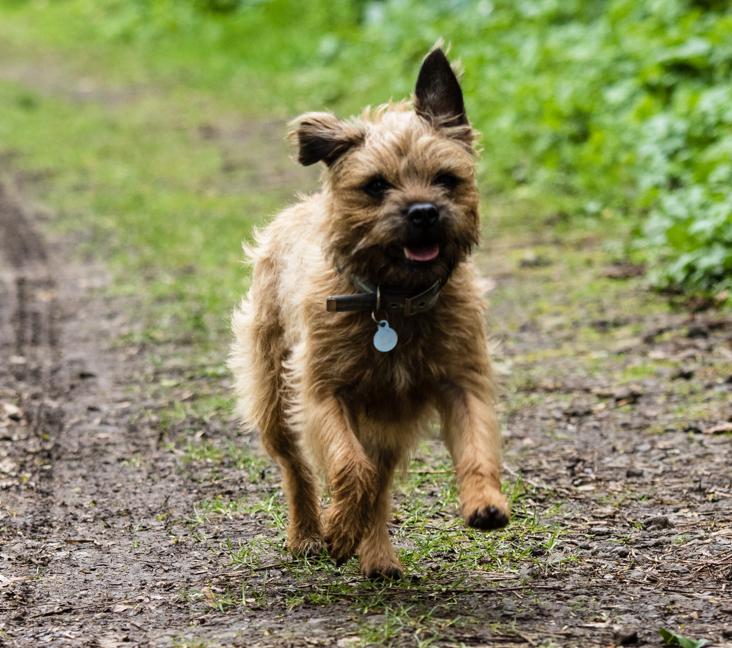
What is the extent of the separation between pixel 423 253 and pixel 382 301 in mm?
268

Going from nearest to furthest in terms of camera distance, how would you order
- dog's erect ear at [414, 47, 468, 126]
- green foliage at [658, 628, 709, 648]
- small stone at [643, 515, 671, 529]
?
green foliage at [658, 628, 709, 648] < dog's erect ear at [414, 47, 468, 126] < small stone at [643, 515, 671, 529]

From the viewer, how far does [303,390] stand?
5.05m

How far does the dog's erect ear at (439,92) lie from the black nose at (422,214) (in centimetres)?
51

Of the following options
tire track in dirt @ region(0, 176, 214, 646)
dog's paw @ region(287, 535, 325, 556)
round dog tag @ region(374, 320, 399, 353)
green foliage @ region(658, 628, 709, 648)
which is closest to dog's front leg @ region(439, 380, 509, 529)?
round dog tag @ region(374, 320, 399, 353)

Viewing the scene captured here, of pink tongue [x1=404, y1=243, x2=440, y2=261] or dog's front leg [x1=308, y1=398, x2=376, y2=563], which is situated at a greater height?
pink tongue [x1=404, y1=243, x2=440, y2=261]

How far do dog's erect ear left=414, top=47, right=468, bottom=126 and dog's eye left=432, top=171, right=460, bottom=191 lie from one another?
310mm

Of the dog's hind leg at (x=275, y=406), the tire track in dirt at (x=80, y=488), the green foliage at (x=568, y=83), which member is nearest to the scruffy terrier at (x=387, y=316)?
the dog's hind leg at (x=275, y=406)

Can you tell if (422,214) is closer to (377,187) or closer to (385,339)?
(377,187)

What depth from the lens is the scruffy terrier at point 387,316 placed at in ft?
15.5

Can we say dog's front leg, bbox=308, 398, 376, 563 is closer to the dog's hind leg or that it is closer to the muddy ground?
the muddy ground

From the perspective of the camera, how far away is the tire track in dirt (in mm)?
4703

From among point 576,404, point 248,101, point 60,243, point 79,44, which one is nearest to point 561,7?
point 248,101

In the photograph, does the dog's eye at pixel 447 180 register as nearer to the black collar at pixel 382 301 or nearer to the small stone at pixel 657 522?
the black collar at pixel 382 301

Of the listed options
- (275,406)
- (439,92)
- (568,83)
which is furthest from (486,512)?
(568,83)
